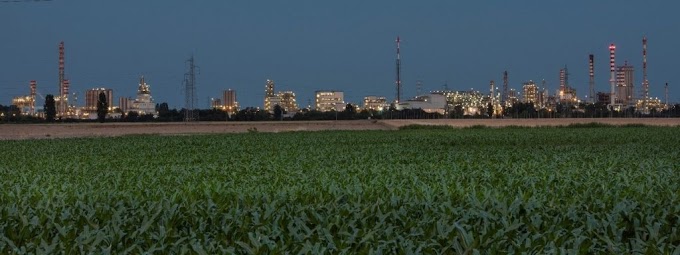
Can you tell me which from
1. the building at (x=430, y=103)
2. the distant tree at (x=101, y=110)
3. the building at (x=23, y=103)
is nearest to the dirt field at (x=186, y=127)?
the distant tree at (x=101, y=110)

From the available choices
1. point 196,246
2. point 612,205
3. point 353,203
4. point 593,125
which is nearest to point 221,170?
point 353,203

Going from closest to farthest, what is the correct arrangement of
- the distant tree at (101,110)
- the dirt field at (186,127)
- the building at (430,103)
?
the dirt field at (186,127)
the distant tree at (101,110)
the building at (430,103)

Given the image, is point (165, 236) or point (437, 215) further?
point (437, 215)

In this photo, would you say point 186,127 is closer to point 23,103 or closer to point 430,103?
point 430,103

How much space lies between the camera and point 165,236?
7.43m

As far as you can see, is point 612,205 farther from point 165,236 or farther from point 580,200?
point 165,236

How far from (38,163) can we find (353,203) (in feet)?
58.8

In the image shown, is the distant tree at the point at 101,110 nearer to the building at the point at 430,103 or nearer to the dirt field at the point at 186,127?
the dirt field at the point at 186,127

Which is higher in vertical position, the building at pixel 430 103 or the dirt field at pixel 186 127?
the building at pixel 430 103

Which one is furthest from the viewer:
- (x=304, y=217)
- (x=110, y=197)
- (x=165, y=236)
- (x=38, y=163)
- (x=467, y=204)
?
(x=38, y=163)

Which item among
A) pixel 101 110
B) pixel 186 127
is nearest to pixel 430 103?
pixel 101 110

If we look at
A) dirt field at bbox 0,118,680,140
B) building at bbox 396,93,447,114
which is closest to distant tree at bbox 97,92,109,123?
dirt field at bbox 0,118,680,140

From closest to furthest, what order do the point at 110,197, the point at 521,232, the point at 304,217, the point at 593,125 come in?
1. the point at 521,232
2. the point at 304,217
3. the point at 110,197
4. the point at 593,125

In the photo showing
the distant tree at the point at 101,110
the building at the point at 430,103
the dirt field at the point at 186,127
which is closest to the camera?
the dirt field at the point at 186,127
